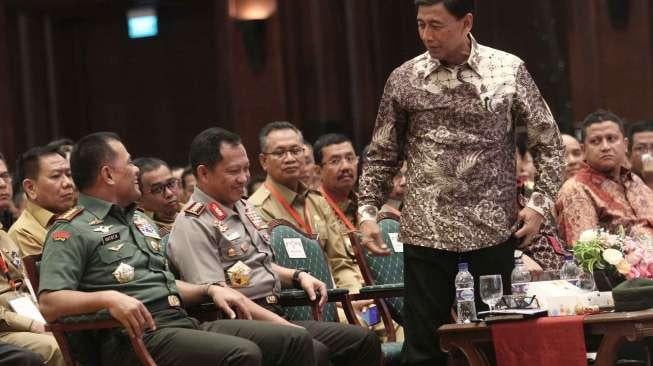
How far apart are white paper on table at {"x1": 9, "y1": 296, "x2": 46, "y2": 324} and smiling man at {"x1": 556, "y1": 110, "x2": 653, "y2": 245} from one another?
2379mm

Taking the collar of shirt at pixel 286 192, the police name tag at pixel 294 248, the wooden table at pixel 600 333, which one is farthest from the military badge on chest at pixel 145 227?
the collar of shirt at pixel 286 192

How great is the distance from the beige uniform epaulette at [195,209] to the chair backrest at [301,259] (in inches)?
21.0

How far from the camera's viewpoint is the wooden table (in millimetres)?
3873

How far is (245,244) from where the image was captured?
467cm

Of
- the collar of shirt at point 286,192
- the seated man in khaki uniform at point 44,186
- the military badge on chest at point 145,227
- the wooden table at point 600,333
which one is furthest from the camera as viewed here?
the collar of shirt at point 286,192

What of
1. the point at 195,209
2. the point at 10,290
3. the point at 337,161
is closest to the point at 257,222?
the point at 195,209

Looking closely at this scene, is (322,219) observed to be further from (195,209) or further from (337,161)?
(195,209)

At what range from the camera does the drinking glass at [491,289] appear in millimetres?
4027

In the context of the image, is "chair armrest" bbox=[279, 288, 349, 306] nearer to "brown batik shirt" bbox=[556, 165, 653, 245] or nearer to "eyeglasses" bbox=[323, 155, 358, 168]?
"brown batik shirt" bbox=[556, 165, 653, 245]

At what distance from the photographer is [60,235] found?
4082 millimetres

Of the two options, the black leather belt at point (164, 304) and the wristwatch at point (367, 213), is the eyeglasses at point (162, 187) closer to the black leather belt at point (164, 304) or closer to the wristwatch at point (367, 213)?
the black leather belt at point (164, 304)

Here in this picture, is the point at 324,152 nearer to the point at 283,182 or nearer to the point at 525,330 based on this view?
the point at 283,182

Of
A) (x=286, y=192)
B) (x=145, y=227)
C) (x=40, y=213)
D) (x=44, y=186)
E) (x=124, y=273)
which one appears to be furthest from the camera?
(x=286, y=192)

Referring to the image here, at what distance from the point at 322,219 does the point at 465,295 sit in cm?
198
